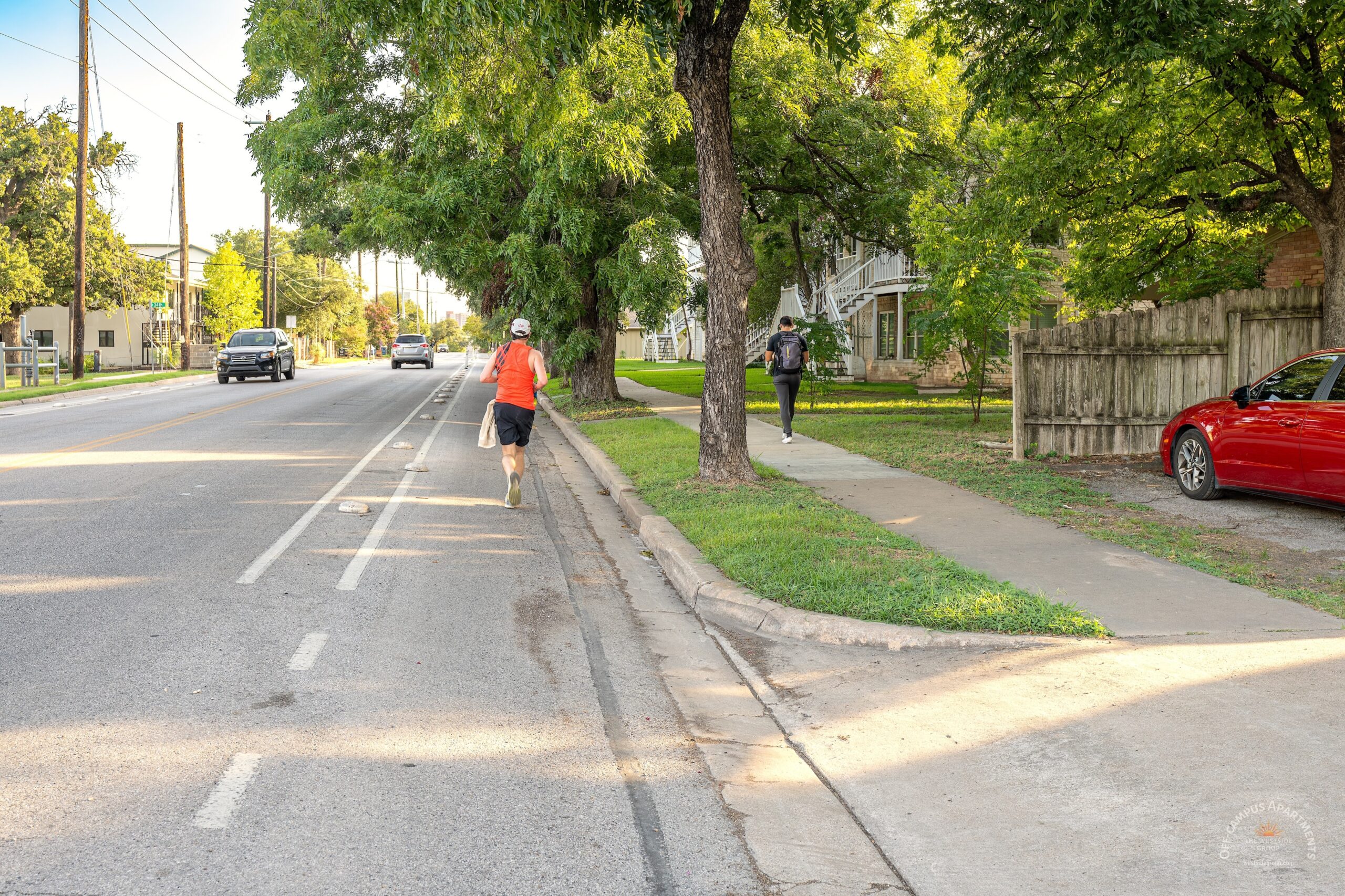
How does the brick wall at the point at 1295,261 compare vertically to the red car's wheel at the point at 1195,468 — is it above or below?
above

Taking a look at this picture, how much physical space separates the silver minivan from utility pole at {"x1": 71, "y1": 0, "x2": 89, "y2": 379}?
21.3 metres

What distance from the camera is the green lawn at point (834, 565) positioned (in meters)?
Result: 6.11

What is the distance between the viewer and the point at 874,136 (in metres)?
22.0

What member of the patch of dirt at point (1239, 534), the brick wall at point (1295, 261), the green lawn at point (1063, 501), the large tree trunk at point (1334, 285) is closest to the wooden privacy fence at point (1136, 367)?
the green lawn at point (1063, 501)

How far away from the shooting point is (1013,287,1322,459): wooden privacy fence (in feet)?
44.0

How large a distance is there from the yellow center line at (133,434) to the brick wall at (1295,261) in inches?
719

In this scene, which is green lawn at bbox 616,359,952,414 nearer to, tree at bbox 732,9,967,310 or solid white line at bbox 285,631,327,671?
tree at bbox 732,9,967,310

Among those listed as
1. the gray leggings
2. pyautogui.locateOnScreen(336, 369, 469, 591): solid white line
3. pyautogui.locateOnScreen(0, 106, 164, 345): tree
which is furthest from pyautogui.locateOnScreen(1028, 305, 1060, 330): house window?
pyautogui.locateOnScreen(0, 106, 164, 345): tree

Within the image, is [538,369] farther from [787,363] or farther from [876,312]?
[876,312]

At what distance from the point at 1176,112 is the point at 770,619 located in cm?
1029

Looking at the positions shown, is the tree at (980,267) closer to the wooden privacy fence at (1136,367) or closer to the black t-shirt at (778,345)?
the wooden privacy fence at (1136,367)

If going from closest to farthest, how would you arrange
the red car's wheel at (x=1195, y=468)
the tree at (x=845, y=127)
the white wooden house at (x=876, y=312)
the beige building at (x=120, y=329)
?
the red car's wheel at (x=1195, y=468) → the tree at (x=845, y=127) → the white wooden house at (x=876, y=312) → the beige building at (x=120, y=329)

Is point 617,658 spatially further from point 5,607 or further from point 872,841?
point 5,607

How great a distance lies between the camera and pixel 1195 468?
10.5 meters
